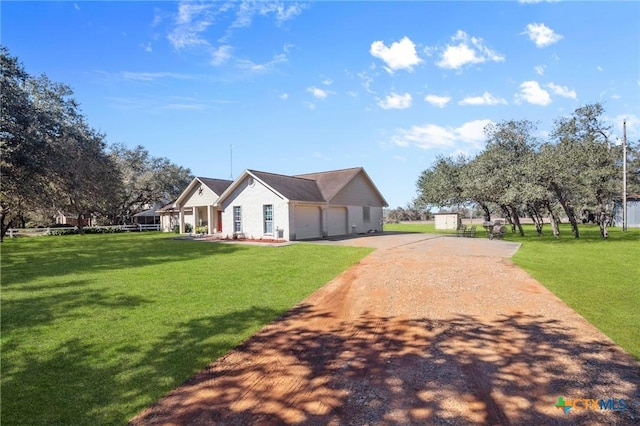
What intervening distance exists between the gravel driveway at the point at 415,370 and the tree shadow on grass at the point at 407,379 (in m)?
0.01

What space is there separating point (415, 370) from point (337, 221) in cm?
2388

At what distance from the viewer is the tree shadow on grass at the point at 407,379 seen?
11.8ft

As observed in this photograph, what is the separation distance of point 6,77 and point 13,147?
3.92 metres

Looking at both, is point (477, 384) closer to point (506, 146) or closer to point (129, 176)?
point (506, 146)

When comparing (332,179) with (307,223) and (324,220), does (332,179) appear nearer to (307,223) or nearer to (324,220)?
(324,220)

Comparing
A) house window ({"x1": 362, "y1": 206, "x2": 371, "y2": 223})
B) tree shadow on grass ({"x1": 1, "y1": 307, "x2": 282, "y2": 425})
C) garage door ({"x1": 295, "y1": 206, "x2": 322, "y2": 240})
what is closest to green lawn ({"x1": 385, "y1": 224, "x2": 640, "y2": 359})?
tree shadow on grass ({"x1": 1, "y1": 307, "x2": 282, "y2": 425})

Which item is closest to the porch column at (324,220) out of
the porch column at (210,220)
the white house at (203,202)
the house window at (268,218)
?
the house window at (268,218)

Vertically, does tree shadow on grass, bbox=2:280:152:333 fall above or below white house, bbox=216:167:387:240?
below

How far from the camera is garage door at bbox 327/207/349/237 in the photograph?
27453mm

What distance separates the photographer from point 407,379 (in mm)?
4312

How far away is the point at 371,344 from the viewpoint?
216 inches

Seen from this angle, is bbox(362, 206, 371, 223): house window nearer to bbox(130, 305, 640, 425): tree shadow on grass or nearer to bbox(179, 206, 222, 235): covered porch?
bbox(179, 206, 222, 235): covered porch

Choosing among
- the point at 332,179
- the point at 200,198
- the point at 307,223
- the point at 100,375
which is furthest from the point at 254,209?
the point at 100,375

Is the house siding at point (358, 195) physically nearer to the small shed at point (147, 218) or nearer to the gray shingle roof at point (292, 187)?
the gray shingle roof at point (292, 187)
